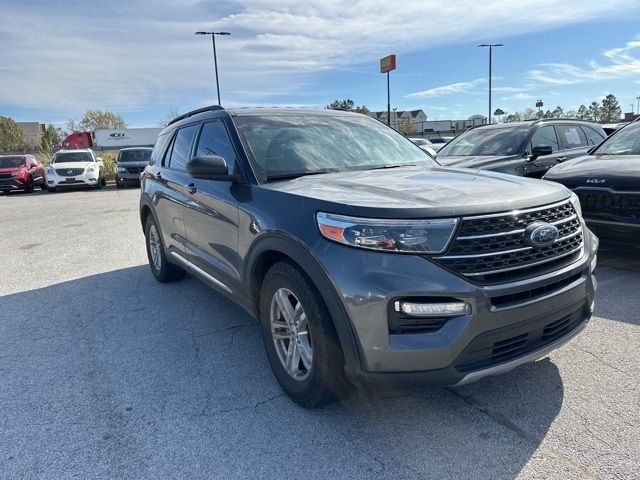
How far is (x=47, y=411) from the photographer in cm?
297

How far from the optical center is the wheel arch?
7.76 ft

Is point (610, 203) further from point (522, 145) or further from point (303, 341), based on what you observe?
point (303, 341)

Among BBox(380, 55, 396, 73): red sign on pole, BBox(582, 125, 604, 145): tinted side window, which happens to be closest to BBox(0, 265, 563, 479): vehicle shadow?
BBox(582, 125, 604, 145): tinted side window

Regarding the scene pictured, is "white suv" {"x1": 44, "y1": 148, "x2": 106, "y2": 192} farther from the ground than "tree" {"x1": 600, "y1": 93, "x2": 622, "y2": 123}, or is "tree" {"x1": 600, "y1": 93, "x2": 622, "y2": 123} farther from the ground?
"tree" {"x1": 600, "y1": 93, "x2": 622, "y2": 123}

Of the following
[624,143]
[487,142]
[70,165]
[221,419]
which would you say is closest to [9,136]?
[70,165]

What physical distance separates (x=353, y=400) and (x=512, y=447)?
92cm

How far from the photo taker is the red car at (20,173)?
60.6 feet

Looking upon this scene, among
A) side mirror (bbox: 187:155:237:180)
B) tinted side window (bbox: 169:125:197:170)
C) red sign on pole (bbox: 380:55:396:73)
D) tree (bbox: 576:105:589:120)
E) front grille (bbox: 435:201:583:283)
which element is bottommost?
front grille (bbox: 435:201:583:283)

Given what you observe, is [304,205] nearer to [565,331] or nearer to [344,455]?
[344,455]

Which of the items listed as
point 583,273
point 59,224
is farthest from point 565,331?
point 59,224

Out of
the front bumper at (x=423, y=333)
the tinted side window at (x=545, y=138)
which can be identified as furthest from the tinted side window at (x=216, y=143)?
the tinted side window at (x=545, y=138)

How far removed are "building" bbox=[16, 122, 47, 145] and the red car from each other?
80869 mm

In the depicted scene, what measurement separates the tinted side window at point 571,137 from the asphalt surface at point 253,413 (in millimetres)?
4525

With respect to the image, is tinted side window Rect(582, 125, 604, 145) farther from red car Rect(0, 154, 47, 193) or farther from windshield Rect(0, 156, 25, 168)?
windshield Rect(0, 156, 25, 168)
